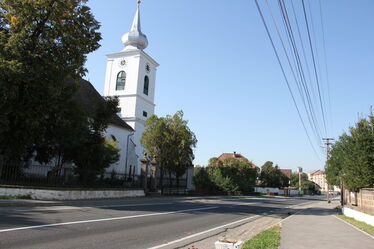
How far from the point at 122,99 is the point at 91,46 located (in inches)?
1129

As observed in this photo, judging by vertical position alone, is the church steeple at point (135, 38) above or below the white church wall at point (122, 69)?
above

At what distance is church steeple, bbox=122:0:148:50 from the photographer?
2029 inches

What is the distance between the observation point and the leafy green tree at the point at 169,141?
34.8 m

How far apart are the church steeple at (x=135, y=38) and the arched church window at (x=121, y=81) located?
430 centimetres

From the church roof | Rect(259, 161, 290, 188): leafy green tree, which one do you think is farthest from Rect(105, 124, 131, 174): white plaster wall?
Rect(259, 161, 290, 188): leafy green tree

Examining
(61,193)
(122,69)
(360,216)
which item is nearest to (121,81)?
(122,69)

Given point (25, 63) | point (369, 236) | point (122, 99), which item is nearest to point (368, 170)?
point (369, 236)

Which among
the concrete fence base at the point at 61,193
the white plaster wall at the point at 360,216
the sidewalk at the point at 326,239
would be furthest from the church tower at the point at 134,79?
the sidewalk at the point at 326,239

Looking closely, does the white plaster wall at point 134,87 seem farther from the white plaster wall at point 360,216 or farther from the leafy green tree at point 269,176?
the leafy green tree at point 269,176

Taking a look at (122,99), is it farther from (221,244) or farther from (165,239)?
(221,244)

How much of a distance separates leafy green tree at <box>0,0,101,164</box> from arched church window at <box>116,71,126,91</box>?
29974 millimetres

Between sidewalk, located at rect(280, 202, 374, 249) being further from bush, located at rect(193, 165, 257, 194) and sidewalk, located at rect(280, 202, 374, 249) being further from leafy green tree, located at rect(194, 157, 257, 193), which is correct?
leafy green tree, located at rect(194, 157, 257, 193)

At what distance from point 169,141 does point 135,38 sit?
23.4 metres

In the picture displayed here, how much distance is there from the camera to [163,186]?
34.1m
